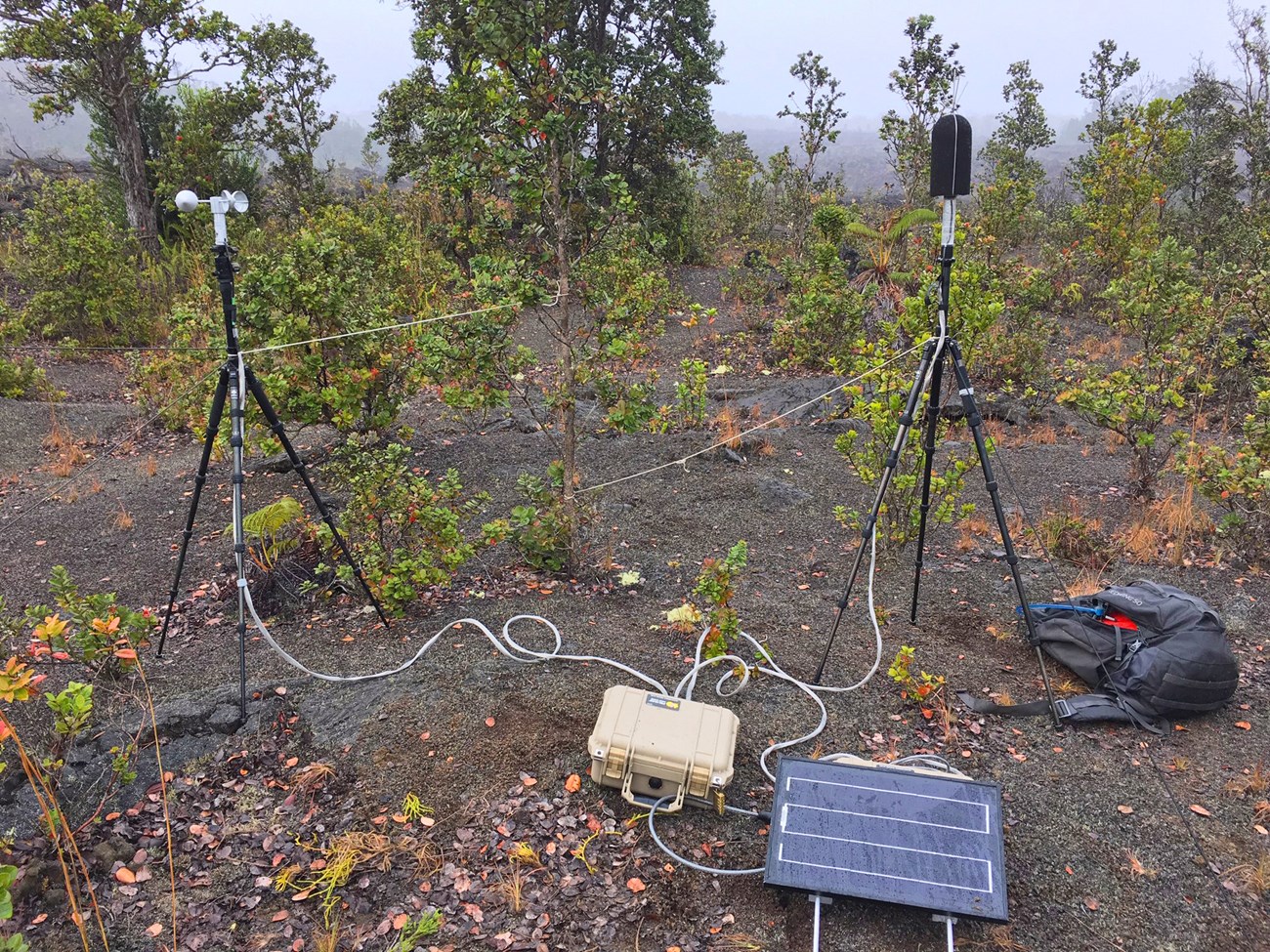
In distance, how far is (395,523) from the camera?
14.0 ft

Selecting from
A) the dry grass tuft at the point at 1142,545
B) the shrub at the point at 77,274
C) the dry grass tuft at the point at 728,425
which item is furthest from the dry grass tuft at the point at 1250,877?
the shrub at the point at 77,274

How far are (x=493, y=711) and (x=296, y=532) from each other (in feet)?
6.97

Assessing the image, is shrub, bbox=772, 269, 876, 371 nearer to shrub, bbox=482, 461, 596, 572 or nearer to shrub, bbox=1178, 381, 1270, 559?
shrub, bbox=1178, 381, 1270, 559

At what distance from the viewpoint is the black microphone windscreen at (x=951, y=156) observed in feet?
10.2

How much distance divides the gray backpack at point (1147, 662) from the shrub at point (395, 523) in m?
2.72

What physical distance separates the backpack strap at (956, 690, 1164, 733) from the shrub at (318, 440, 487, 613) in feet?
8.98

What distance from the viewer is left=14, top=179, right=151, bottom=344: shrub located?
979 cm

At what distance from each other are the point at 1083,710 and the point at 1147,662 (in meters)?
0.34

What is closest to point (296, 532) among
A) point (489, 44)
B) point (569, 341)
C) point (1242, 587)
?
point (569, 341)

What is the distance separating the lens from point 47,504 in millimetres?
6020

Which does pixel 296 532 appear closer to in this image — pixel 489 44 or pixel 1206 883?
pixel 489 44

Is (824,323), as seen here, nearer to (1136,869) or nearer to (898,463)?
(898,463)

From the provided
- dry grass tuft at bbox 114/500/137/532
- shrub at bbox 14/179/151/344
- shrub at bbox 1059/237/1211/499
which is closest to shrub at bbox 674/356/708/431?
shrub at bbox 1059/237/1211/499

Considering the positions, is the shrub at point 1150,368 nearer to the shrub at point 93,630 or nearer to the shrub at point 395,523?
the shrub at point 395,523
